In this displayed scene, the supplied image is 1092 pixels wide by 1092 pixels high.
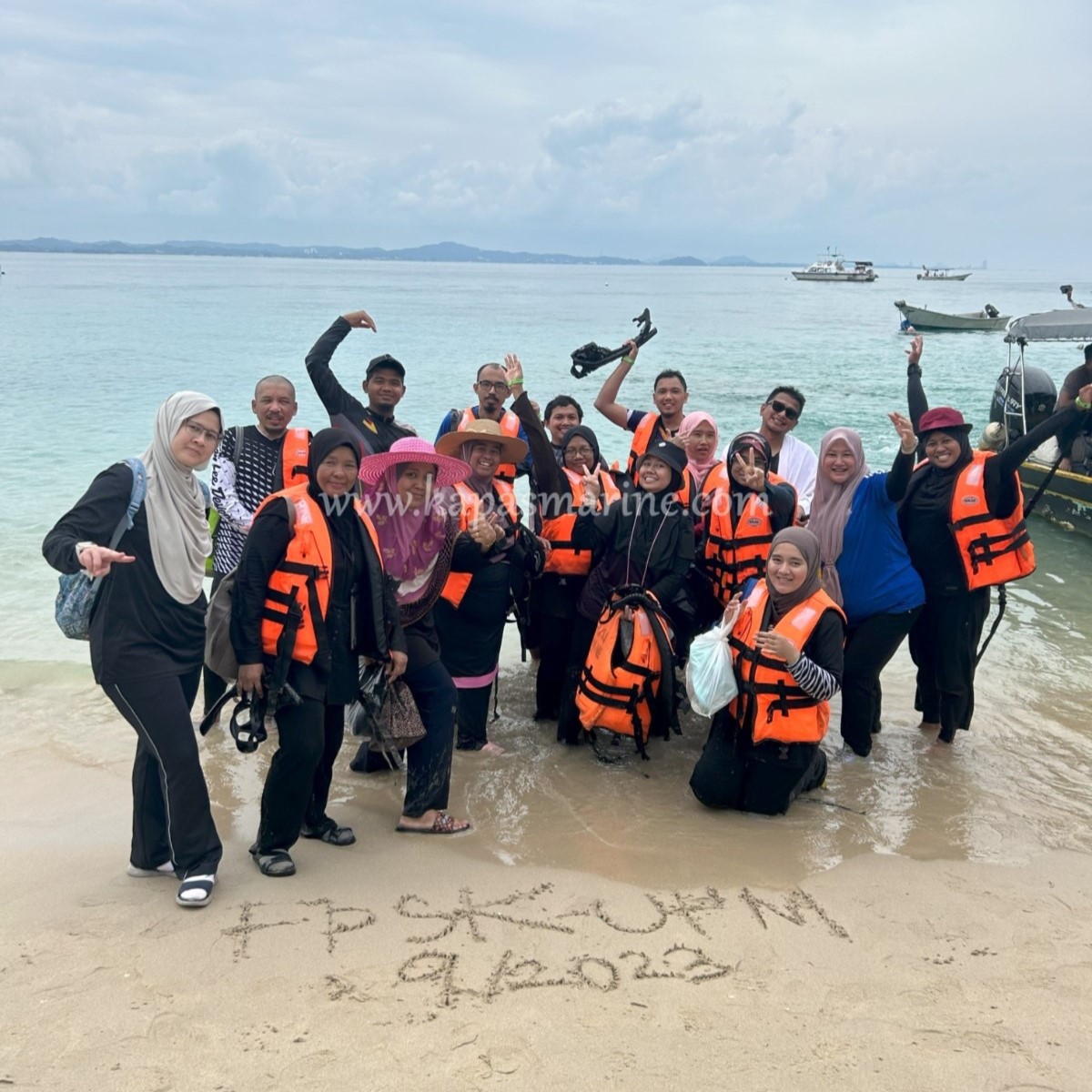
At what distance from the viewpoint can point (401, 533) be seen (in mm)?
4602

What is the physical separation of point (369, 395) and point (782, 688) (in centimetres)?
310

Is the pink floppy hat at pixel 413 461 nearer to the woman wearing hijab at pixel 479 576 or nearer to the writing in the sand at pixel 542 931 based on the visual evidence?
the woman wearing hijab at pixel 479 576

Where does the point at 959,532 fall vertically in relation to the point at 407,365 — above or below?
above

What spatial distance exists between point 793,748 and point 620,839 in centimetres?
88

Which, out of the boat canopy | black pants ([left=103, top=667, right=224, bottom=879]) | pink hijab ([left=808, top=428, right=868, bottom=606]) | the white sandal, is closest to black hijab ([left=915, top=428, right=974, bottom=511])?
pink hijab ([left=808, top=428, right=868, bottom=606])

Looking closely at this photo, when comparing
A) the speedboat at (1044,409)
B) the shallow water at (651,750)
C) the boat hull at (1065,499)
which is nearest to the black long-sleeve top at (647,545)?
the shallow water at (651,750)

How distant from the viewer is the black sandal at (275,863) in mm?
3990

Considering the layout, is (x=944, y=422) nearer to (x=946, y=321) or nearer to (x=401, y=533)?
(x=401, y=533)

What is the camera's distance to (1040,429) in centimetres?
530

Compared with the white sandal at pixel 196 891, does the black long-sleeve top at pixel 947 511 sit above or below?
above

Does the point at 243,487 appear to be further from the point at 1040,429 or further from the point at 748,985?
the point at 1040,429

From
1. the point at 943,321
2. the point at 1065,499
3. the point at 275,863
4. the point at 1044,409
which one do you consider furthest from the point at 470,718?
the point at 943,321

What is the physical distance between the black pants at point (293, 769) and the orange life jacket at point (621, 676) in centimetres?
144

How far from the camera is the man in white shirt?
5.75 metres
